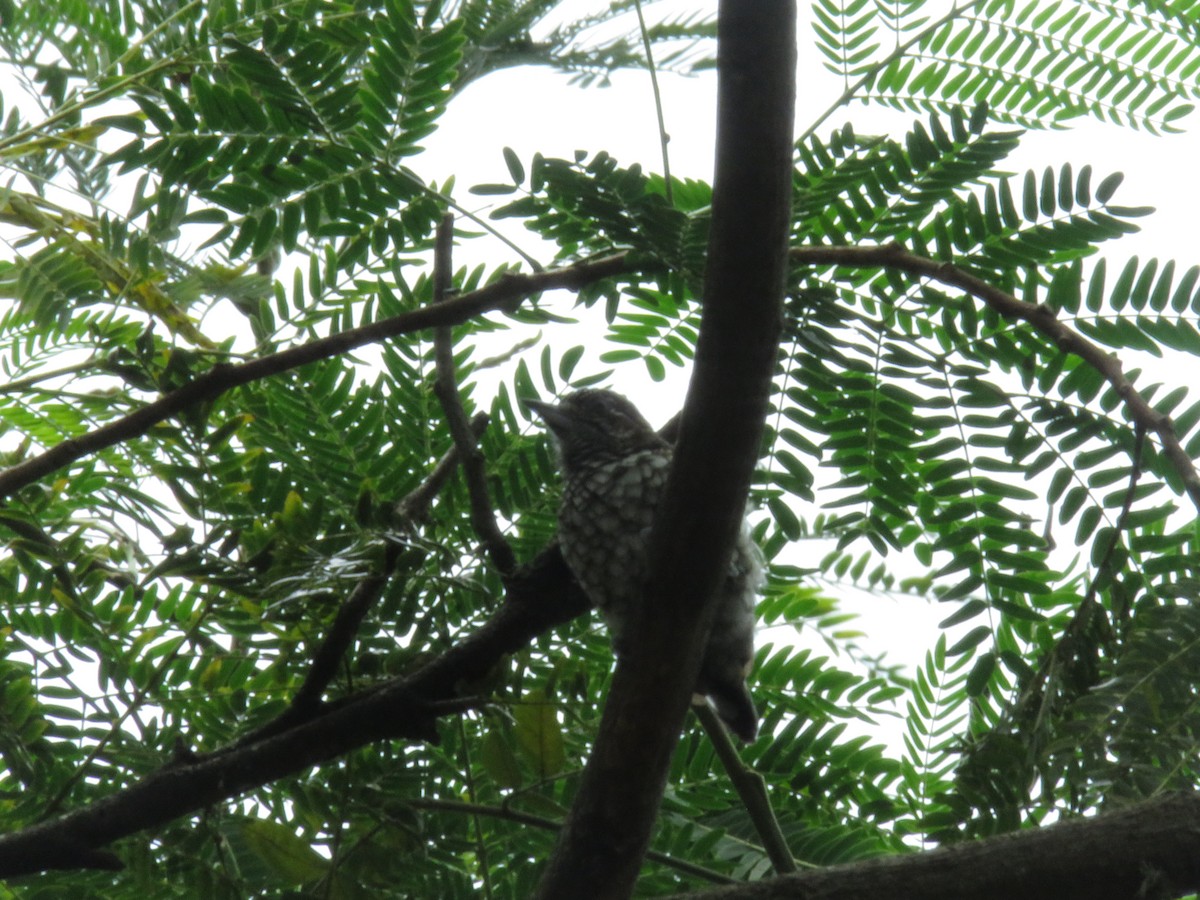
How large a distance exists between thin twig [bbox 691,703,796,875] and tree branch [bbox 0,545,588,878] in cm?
40

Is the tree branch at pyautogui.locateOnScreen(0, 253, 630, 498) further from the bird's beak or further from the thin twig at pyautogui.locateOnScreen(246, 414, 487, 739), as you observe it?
the bird's beak

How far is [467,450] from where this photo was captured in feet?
8.17

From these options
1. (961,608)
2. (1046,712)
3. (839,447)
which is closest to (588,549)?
(839,447)

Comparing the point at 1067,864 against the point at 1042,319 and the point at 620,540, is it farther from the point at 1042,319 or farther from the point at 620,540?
the point at 620,540

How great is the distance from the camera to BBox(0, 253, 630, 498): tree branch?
234 centimetres

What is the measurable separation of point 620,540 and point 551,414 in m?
0.33

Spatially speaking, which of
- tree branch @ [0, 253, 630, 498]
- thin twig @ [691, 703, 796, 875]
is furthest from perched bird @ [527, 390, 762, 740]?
tree branch @ [0, 253, 630, 498]

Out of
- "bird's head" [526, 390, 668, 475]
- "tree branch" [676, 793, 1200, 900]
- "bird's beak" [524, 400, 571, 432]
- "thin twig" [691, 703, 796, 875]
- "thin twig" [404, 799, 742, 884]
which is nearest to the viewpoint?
"tree branch" [676, 793, 1200, 900]

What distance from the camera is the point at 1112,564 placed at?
2223 mm

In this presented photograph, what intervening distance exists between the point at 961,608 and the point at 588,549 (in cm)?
78

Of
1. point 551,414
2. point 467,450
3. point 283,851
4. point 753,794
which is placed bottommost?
point 283,851

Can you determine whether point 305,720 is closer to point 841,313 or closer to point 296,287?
point 296,287

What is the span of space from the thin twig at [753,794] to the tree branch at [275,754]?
1.30 ft

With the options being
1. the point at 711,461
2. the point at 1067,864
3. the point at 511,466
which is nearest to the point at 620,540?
the point at 511,466
